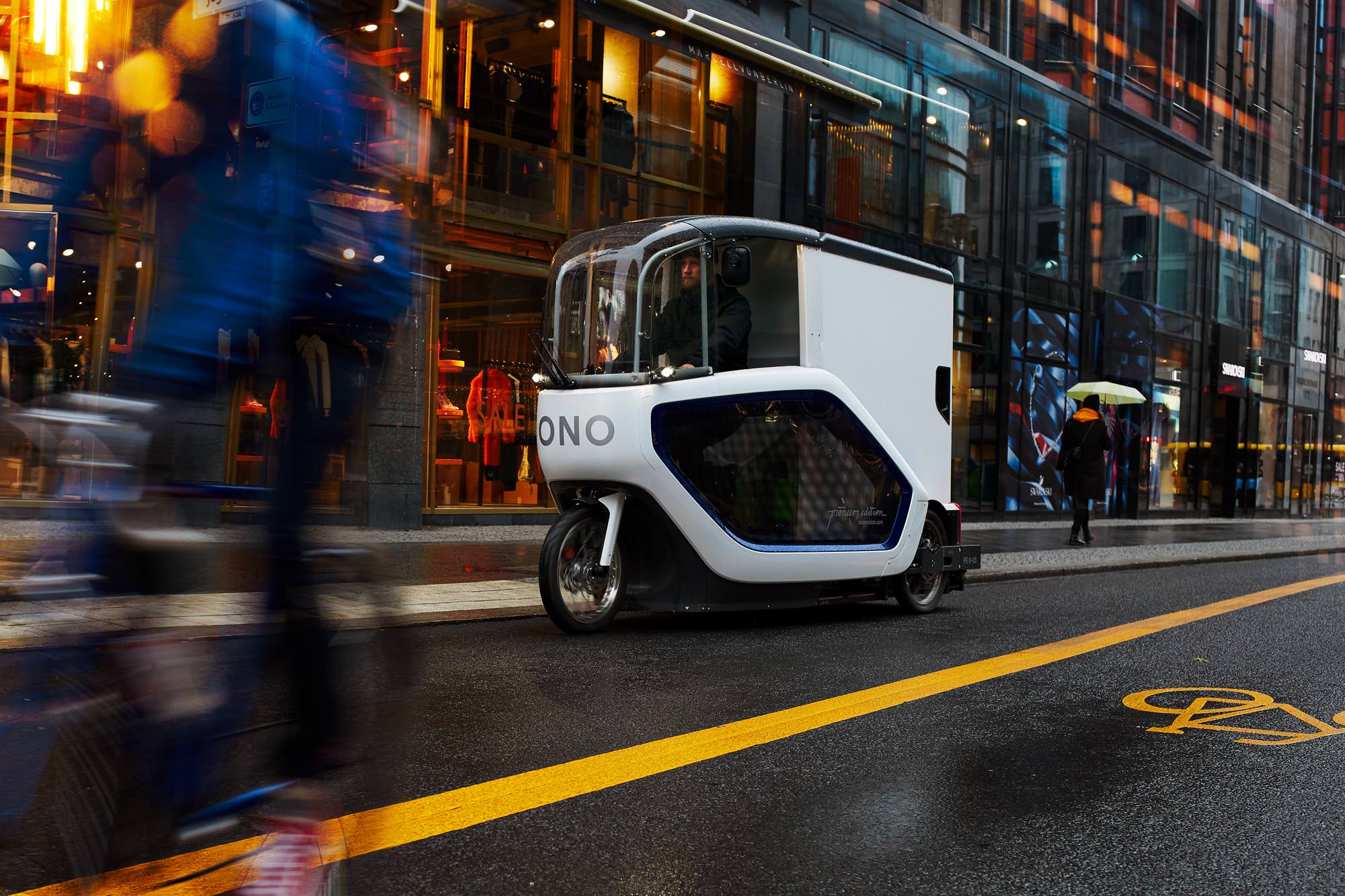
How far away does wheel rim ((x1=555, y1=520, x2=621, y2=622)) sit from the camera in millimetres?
6996

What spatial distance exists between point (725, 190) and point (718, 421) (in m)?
10.7

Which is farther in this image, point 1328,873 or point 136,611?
point 1328,873

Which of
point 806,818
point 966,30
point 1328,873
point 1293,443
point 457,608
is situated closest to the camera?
point 1328,873

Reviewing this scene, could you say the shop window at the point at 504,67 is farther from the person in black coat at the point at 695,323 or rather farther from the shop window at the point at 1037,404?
the shop window at the point at 1037,404

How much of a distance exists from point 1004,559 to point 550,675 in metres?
8.83

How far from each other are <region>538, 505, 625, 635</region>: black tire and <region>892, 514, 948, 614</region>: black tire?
7.76 feet

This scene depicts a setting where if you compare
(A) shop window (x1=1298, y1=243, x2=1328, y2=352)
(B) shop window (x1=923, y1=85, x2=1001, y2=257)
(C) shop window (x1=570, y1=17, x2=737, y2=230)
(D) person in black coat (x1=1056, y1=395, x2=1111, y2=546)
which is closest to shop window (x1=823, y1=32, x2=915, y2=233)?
(B) shop window (x1=923, y1=85, x2=1001, y2=257)

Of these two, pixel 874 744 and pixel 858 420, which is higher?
pixel 858 420

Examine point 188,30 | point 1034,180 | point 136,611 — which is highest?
point 1034,180

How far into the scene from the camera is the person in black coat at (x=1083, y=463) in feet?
54.7

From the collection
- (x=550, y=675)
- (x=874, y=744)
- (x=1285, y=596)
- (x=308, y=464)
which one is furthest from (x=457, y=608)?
(x=1285, y=596)

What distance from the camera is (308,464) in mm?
2537

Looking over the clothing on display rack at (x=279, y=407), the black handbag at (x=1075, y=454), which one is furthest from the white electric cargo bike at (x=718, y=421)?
the black handbag at (x=1075, y=454)

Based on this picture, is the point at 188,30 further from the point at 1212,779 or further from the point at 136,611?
the point at 1212,779
